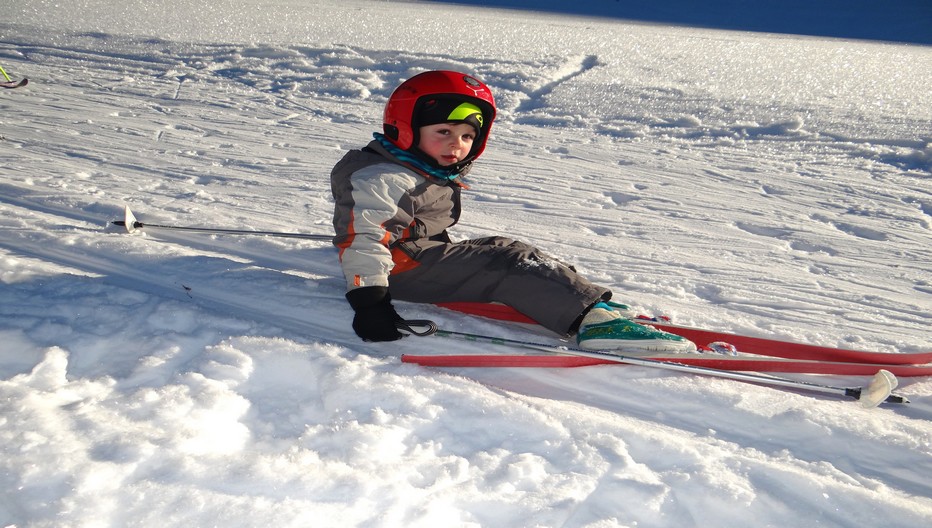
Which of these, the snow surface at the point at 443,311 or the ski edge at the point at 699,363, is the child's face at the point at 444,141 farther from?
the ski edge at the point at 699,363

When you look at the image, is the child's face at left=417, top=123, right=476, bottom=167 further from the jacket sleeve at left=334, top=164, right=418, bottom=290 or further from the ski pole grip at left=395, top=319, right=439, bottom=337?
the ski pole grip at left=395, top=319, right=439, bottom=337

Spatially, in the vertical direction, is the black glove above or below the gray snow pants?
below

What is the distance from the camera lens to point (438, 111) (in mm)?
2967

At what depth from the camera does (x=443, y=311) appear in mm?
3164

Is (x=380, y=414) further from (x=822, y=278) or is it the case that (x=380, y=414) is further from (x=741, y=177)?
(x=741, y=177)

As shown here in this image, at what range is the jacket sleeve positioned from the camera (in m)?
2.77

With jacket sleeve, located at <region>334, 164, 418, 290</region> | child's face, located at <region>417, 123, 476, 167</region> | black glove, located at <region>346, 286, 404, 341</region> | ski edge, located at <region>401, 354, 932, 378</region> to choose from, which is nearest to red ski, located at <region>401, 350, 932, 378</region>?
ski edge, located at <region>401, 354, 932, 378</region>

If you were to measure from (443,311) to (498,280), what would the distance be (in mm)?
321

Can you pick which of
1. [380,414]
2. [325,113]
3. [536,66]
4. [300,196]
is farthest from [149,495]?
[536,66]

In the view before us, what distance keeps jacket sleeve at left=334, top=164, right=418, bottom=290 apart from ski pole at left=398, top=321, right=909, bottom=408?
247 mm

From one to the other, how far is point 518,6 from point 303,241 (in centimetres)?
1342

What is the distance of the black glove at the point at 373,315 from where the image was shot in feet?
8.84

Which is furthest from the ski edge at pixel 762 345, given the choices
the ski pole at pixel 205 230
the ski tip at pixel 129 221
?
the ski tip at pixel 129 221

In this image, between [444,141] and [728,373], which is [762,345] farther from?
[444,141]
